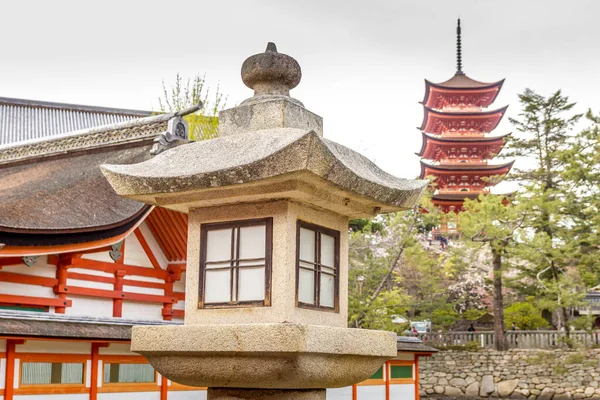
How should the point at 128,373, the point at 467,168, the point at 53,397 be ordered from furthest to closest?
the point at 467,168, the point at 128,373, the point at 53,397

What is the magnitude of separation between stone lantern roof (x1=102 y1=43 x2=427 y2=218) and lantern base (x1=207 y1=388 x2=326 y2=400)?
121cm

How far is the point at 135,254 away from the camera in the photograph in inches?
460

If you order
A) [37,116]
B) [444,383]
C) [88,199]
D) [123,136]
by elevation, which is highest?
[37,116]

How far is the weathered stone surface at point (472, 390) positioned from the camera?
27.8m

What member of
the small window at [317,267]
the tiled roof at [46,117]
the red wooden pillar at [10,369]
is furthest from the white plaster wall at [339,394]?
the tiled roof at [46,117]

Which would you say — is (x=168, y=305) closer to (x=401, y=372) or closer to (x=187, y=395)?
(x=187, y=395)

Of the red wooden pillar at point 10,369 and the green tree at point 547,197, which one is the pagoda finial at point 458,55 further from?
the red wooden pillar at point 10,369

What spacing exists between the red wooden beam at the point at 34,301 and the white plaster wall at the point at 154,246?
5.49 feet

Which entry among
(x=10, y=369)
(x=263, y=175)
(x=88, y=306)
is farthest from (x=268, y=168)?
(x=88, y=306)

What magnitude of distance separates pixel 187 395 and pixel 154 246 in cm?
289

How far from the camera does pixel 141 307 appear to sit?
1198 cm

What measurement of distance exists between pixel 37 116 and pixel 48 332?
20.5 metres

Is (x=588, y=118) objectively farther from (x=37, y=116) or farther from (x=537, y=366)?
(x=37, y=116)

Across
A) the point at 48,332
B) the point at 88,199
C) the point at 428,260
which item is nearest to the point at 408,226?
Answer: the point at 428,260
